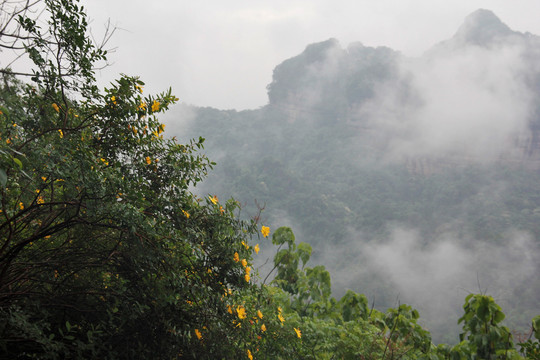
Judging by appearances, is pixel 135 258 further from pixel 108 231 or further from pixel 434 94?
pixel 434 94

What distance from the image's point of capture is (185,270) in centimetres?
170

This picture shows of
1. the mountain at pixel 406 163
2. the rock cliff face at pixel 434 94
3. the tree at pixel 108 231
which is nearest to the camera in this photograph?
the tree at pixel 108 231

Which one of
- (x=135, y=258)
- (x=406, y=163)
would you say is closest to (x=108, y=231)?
(x=135, y=258)

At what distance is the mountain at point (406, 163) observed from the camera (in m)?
33.3

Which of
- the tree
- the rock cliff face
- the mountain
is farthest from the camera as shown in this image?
the rock cliff face

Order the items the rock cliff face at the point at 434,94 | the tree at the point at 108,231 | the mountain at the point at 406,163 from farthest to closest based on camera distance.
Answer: the rock cliff face at the point at 434,94
the mountain at the point at 406,163
the tree at the point at 108,231

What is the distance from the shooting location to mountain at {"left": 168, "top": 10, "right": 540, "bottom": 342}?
33.3 meters

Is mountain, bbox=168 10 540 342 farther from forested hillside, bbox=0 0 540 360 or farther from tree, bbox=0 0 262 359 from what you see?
tree, bbox=0 0 262 359

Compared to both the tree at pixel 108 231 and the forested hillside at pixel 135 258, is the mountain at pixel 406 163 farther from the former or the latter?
the tree at pixel 108 231

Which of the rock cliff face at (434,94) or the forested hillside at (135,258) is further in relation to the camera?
the rock cliff face at (434,94)

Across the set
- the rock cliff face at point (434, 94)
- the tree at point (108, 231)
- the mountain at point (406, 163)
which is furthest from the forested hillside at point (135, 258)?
the rock cliff face at point (434, 94)

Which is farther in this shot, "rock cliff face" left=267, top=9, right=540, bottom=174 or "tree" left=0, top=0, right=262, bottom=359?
"rock cliff face" left=267, top=9, right=540, bottom=174

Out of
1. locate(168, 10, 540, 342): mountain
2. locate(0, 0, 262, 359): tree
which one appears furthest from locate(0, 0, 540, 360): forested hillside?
locate(168, 10, 540, 342): mountain

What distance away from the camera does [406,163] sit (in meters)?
53.3
